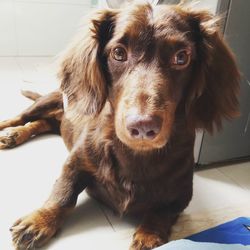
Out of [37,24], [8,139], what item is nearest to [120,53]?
[8,139]

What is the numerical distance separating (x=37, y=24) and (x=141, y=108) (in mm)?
2794

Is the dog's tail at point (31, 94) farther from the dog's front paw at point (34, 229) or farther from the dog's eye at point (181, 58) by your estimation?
the dog's eye at point (181, 58)

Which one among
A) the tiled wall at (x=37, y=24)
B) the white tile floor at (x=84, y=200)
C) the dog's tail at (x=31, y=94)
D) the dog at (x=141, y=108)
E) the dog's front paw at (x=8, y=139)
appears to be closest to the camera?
the dog at (x=141, y=108)

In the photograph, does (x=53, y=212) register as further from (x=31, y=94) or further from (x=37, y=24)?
(x=37, y=24)

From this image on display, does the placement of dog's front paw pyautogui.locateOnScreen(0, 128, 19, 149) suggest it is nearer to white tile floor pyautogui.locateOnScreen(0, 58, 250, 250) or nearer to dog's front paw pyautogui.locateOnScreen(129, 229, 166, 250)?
white tile floor pyautogui.locateOnScreen(0, 58, 250, 250)

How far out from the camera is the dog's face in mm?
1104

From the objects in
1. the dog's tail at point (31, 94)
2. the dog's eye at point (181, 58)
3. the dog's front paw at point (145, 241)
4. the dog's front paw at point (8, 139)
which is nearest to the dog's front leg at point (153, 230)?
the dog's front paw at point (145, 241)

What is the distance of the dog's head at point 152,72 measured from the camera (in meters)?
1.12

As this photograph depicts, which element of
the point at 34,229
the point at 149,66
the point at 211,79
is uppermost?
the point at 149,66

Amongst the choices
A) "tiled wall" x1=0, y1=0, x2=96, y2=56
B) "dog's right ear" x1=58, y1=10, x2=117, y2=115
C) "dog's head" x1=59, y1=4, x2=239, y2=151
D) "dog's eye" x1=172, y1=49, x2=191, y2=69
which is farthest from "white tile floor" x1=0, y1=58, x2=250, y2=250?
"tiled wall" x1=0, y1=0, x2=96, y2=56

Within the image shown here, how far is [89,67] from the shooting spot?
1295 mm

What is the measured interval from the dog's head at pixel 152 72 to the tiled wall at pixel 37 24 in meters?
2.15

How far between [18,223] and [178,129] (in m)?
0.71

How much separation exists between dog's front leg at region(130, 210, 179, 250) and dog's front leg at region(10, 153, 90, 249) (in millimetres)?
290
